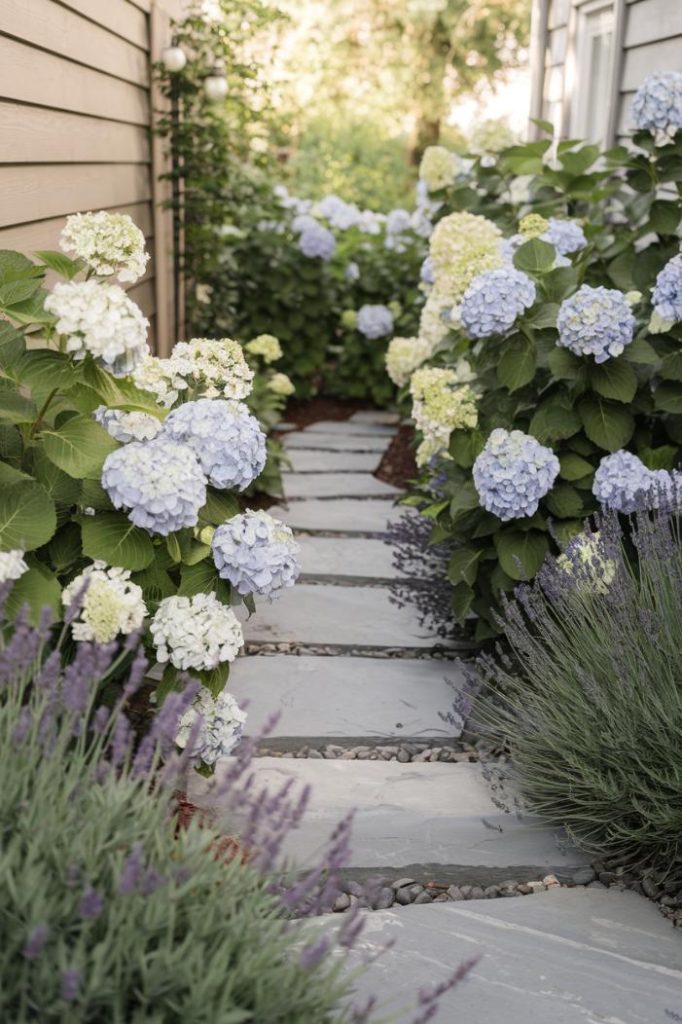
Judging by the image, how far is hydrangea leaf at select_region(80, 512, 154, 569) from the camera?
2039mm

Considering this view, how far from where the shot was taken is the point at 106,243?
83.9 inches

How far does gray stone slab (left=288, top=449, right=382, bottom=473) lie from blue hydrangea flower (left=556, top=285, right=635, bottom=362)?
8.63 ft

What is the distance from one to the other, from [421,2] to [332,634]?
42.2ft

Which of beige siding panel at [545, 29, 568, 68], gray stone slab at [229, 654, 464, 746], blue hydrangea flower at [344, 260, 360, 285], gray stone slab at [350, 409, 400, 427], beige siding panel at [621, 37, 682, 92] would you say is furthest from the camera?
blue hydrangea flower at [344, 260, 360, 285]

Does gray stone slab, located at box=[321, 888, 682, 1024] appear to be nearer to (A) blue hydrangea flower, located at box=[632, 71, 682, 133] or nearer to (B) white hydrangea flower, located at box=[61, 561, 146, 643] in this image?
(B) white hydrangea flower, located at box=[61, 561, 146, 643]

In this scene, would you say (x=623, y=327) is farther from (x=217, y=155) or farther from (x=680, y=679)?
(x=217, y=155)

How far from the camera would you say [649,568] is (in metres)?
2.37

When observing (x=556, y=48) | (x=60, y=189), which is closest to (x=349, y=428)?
(x=556, y=48)

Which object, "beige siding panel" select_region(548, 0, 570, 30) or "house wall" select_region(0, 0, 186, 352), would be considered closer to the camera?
"house wall" select_region(0, 0, 186, 352)

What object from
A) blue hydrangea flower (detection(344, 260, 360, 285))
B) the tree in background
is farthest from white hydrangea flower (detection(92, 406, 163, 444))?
the tree in background

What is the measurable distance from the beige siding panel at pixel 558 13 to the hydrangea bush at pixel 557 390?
2893mm

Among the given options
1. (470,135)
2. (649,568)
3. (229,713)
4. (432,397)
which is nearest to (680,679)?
(649,568)

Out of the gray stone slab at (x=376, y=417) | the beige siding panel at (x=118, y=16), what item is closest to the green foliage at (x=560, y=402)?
the beige siding panel at (x=118, y=16)

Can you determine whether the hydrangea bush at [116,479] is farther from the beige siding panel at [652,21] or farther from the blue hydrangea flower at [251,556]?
the beige siding panel at [652,21]
